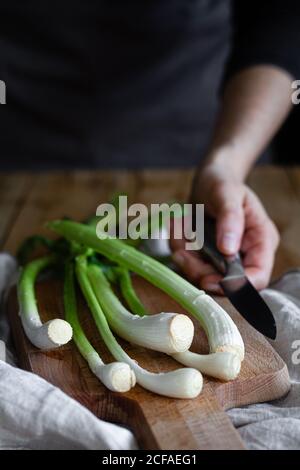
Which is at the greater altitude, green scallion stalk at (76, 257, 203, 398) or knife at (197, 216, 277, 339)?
green scallion stalk at (76, 257, 203, 398)

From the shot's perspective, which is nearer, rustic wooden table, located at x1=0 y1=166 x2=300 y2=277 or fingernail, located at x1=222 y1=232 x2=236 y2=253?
fingernail, located at x1=222 y1=232 x2=236 y2=253

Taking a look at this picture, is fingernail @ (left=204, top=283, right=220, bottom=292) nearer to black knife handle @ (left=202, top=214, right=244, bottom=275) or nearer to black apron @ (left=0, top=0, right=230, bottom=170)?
black knife handle @ (left=202, top=214, right=244, bottom=275)

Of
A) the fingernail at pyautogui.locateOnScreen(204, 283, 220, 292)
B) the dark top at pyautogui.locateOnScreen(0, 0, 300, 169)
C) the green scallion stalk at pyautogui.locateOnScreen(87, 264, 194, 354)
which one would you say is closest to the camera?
the green scallion stalk at pyautogui.locateOnScreen(87, 264, 194, 354)

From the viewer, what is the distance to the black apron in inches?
76.6

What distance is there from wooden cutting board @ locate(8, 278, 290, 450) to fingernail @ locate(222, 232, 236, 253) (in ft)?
0.39

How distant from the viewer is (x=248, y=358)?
99 cm

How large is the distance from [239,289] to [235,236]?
127 mm

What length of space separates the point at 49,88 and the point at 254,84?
2.05 ft

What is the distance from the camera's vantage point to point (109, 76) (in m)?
1.99

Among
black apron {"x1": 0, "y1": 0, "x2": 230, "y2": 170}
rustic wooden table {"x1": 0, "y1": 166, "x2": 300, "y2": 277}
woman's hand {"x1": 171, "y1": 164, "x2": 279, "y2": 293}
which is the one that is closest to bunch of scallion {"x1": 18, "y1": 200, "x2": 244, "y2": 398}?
woman's hand {"x1": 171, "y1": 164, "x2": 279, "y2": 293}

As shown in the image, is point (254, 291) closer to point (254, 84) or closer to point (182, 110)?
point (254, 84)

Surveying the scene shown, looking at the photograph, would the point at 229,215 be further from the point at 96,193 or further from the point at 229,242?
the point at 96,193

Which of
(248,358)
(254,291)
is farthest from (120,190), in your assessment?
(248,358)

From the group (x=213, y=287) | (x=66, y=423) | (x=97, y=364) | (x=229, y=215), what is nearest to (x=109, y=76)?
(x=229, y=215)
